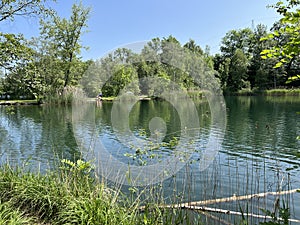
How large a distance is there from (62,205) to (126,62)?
36491mm

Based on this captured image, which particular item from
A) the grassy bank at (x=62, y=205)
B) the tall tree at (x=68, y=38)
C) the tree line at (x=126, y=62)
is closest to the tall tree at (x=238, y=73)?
the tree line at (x=126, y=62)

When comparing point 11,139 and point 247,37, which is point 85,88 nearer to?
point 11,139

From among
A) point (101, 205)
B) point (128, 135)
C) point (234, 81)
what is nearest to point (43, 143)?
point (128, 135)

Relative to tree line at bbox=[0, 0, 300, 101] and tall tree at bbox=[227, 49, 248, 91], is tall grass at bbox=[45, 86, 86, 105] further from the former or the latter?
tall tree at bbox=[227, 49, 248, 91]

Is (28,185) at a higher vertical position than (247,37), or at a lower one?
lower

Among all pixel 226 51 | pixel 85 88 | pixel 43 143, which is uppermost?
pixel 226 51

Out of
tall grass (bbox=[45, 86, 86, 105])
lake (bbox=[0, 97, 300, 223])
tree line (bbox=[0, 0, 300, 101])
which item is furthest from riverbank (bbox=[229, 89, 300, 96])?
tall grass (bbox=[45, 86, 86, 105])

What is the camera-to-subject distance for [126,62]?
3934 centimetres

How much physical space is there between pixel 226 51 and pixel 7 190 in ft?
224

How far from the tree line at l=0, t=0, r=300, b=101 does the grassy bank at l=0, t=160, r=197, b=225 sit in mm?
2385

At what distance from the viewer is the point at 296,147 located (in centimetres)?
1110

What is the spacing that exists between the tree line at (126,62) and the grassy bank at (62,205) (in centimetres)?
238

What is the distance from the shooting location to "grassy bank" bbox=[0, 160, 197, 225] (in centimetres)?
365

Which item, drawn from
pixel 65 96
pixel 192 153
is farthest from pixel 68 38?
pixel 192 153
